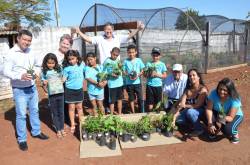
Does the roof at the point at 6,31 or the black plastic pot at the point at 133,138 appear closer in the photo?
the black plastic pot at the point at 133,138

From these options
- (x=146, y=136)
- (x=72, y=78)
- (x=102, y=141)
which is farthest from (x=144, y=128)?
(x=72, y=78)

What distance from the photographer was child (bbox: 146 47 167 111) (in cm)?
527

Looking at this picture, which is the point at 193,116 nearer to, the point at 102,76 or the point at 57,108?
the point at 102,76

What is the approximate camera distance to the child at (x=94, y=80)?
5.12 metres

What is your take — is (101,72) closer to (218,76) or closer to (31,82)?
(31,82)

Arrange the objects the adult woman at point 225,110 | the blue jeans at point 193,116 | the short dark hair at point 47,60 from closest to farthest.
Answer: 1. the adult woman at point 225,110
2. the short dark hair at point 47,60
3. the blue jeans at point 193,116

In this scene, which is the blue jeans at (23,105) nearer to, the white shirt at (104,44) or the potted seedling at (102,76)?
the potted seedling at (102,76)

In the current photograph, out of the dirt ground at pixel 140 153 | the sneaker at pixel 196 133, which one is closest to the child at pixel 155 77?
the sneaker at pixel 196 133

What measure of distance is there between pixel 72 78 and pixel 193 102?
6.81 ft

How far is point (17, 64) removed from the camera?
424 centimetres

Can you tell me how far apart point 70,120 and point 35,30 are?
8691mm

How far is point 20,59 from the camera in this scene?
167 inches

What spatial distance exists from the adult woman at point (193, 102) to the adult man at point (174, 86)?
213mm

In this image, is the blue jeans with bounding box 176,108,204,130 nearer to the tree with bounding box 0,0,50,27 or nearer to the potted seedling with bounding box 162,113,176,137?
the potted seedling with bounding box 162,113,176,137
